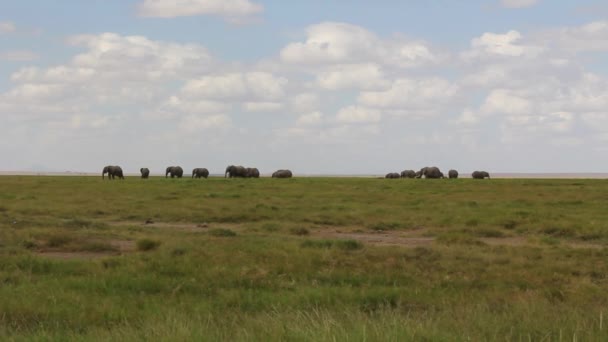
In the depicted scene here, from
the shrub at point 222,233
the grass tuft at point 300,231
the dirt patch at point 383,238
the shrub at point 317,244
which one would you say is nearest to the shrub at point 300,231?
the grass tuft at point 300,231

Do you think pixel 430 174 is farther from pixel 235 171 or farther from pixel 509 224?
pixel 509 224

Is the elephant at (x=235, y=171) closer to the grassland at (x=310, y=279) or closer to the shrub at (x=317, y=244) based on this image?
the grassland at (x=310, y=279)

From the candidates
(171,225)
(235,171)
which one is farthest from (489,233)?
(235,171)

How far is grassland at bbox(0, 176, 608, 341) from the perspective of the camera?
618 cm

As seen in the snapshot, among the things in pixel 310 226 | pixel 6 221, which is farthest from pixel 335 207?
pixel 6 221

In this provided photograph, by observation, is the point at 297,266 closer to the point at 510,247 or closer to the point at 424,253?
the point at 424,253

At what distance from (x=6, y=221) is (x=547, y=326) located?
18368mm

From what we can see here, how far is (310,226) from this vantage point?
22.0 meters

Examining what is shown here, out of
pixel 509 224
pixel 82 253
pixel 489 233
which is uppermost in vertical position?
pixel 509 224

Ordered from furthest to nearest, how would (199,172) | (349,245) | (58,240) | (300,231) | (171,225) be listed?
(199,172)
(171,225)
(300,231)
(58,240)
(349,245)

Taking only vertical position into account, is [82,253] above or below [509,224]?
below

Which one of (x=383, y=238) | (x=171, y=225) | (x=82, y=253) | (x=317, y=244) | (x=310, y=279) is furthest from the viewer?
(x=171, y=225)

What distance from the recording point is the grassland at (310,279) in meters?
6.18

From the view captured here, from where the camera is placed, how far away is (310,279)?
11.3 metres
